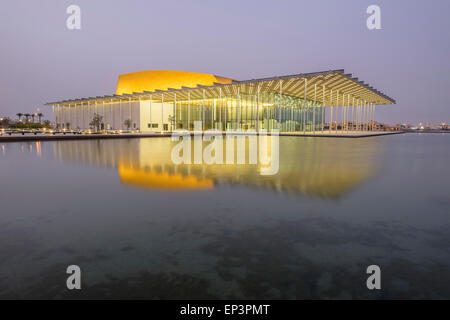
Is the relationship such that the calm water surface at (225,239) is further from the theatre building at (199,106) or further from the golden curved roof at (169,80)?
the golden curved roof at (169,80)

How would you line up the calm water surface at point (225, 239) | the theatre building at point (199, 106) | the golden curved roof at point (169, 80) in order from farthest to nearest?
the golden curved roof at point (169, 80)
the theatre building at point (199, 106)
the calm water surface at point (225, 239)

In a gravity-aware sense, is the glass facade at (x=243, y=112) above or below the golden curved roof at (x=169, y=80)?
below

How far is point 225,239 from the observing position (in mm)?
2787

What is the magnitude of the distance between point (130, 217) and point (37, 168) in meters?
5.97

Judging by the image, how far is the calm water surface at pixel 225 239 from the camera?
198cm

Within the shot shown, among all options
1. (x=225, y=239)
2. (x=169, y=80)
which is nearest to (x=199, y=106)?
(x=169, y=80)

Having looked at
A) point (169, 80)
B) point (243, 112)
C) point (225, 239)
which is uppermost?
point (169, 80)

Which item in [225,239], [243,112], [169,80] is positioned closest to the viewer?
[225,239]

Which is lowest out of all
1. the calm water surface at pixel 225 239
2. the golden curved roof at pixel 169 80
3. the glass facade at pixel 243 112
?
the calm water surface at pixel 225 239

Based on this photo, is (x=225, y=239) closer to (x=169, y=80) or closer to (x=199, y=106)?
(x=199, y=106)

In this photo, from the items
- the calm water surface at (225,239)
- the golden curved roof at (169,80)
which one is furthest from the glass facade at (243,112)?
the calm water surface at (225,239)

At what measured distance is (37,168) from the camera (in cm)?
778

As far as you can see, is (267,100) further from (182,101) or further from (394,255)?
(394,255)

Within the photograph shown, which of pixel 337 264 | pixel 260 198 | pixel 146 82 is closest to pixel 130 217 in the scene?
pixel 260 198
